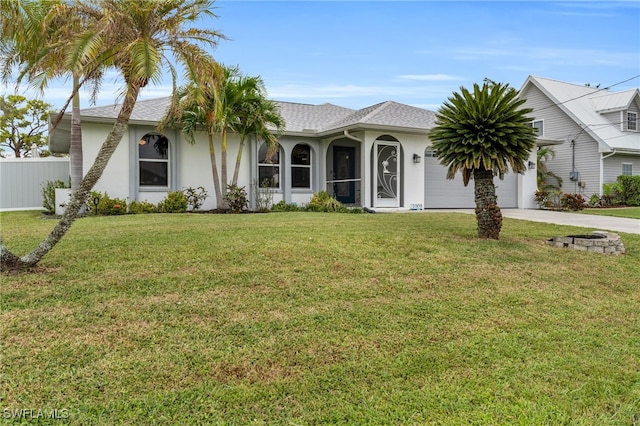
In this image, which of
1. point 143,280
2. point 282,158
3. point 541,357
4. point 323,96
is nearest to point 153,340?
point 143,280

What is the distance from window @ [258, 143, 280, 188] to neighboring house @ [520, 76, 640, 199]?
13535mm

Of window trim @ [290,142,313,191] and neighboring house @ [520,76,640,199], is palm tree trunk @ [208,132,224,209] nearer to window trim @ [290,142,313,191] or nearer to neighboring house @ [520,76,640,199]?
window trim @ [290,142,313,191]

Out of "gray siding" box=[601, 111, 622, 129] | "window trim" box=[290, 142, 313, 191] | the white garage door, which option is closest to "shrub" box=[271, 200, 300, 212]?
"window trim" box=[290, 142, 313, 191]

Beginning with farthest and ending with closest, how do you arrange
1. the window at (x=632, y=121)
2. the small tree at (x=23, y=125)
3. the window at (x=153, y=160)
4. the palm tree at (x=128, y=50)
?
the small tree at (x=23, y=125) → the window at (x=632, y=121) → the window at (x=153, y=160) → the palm tree at (x=128, y=50)

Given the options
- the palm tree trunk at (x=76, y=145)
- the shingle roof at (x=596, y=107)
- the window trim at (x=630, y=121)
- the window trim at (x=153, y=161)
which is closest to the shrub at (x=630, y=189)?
the shingle roof at (x=596, y=107)

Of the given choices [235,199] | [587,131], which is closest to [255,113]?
[235,199]

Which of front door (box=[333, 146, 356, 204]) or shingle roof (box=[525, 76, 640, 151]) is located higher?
shingle roof (box=[525, 76, 640, 151])

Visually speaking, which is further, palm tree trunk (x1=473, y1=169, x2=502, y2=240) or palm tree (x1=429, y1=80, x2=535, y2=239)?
palm tree trunk (x1=473, y1=169, x2=502, y2=240)

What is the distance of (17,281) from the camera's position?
15.1 ft

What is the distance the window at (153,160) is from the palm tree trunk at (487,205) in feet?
32.6

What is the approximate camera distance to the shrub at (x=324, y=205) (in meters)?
13.8

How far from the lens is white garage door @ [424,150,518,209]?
16797mm

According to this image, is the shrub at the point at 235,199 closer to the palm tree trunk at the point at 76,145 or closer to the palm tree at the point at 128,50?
the palm tree trunk at the point at 76,145

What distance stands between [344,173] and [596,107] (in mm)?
15334
